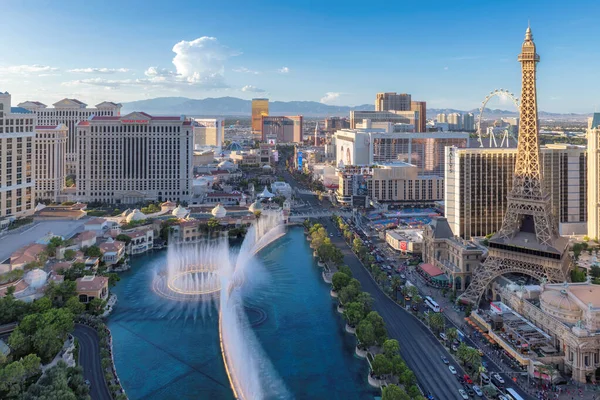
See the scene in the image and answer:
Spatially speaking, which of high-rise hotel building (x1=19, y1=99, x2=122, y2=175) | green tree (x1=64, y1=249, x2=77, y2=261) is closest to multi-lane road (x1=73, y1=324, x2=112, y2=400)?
green tree (x1=64, y1=249, x2=77, y2=261)

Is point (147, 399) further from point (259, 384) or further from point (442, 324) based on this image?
point (442, 324)

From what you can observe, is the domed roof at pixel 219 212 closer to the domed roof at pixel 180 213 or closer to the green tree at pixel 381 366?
the domed roof at pixel 180 213

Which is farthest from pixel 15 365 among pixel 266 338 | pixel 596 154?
pixel 596 154

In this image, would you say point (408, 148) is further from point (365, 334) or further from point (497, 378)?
point (497, 378)

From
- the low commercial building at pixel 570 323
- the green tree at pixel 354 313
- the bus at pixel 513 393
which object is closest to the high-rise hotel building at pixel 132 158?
the green tree at pixel 354 313

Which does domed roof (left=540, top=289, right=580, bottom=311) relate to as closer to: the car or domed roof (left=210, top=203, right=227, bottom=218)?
the car

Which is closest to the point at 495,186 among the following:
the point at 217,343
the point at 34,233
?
the point at 217,343
